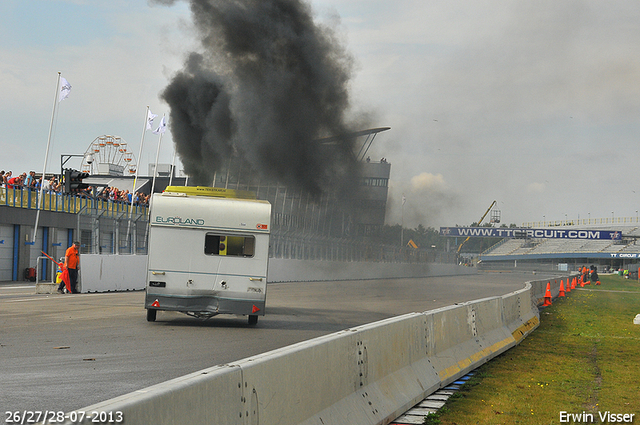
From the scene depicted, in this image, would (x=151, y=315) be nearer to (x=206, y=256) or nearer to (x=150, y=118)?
(x=206, y=256)

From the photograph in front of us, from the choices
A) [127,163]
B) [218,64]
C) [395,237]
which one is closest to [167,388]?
[218,64]

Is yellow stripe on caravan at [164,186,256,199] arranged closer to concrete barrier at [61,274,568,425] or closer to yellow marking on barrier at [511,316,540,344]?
yellow marking on barrier at [511,316,540,344]

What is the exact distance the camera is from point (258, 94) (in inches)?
1446

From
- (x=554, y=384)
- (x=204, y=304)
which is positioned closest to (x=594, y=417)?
(x=554, y=384)

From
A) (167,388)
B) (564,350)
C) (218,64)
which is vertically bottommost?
(564,350)

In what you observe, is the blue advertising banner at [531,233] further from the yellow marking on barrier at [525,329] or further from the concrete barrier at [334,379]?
the concrete barrier at [334,379]

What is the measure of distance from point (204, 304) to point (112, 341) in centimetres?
307

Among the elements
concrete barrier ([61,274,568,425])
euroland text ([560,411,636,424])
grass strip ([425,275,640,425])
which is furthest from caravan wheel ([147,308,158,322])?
euroland text ([560,411,636,424])

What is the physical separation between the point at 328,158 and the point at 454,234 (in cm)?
8140

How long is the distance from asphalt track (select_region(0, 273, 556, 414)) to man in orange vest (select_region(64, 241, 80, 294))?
1864mm

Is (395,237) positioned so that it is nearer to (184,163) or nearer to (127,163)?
(184,163)

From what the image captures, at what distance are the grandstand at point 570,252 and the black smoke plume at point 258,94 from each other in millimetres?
82769

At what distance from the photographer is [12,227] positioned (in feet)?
108

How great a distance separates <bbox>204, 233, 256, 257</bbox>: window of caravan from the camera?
14.8 metres
